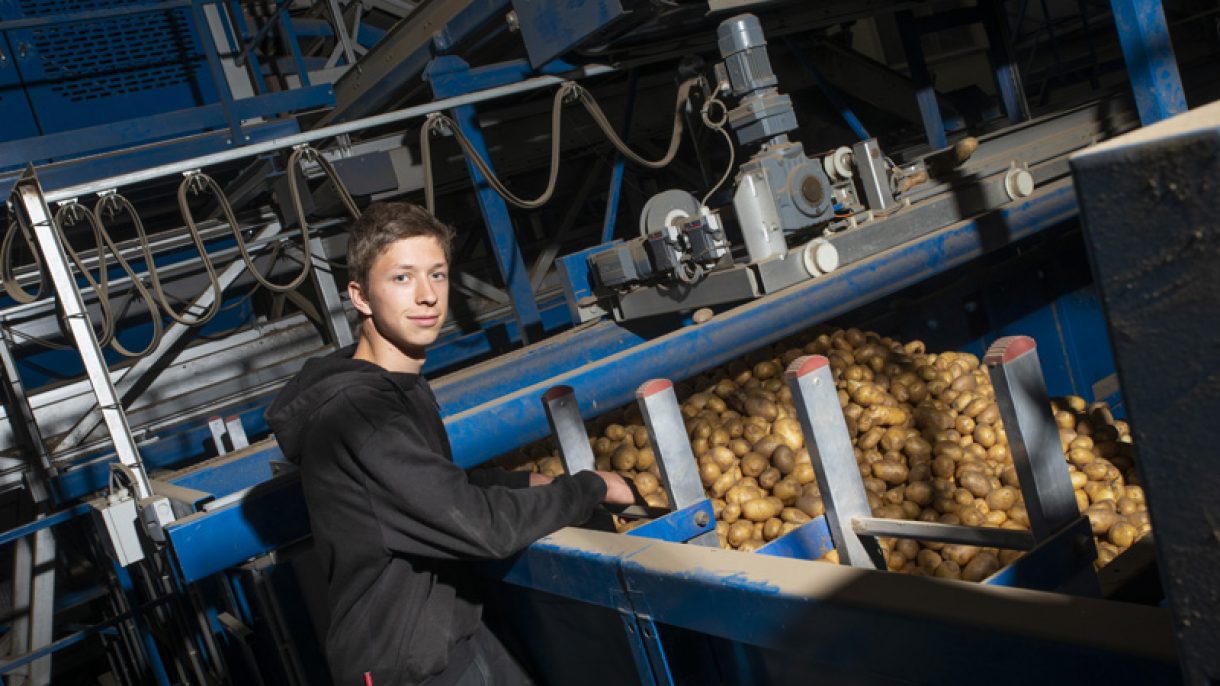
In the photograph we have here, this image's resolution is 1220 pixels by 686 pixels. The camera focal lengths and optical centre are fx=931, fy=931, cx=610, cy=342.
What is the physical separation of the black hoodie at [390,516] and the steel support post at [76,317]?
124 cm

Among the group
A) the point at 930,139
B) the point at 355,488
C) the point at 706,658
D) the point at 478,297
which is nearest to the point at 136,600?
the point at 478,297

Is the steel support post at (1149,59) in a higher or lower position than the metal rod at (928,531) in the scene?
higher

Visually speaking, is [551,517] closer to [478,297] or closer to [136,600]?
[136,600]

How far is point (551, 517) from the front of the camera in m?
1.85

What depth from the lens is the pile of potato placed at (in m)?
2.84

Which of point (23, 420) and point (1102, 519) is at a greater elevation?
point (23, 420)

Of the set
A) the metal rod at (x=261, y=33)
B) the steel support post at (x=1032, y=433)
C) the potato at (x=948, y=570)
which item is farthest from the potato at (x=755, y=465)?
the metal rod at (x=261, y=33)

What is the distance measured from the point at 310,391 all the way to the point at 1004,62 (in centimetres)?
729

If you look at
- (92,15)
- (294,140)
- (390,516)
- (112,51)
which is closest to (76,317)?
(294,140)

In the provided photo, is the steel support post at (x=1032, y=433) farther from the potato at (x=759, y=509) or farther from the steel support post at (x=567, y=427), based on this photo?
the potato at (x=759, y=509)

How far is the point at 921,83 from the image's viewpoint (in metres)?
7.48

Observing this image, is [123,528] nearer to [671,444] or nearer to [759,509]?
[671,444]

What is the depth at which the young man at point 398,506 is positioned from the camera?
1.75 meters

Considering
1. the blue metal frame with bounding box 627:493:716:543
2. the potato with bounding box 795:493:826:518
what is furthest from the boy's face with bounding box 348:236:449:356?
the potato with bounding box 795:493:826:518
